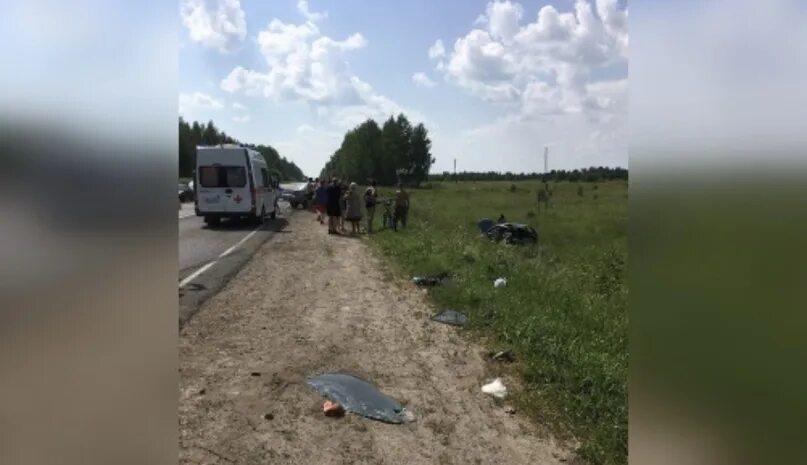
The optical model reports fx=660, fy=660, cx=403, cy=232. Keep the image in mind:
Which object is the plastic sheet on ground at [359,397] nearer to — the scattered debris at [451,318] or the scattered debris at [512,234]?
the scattered debris at [451,318]

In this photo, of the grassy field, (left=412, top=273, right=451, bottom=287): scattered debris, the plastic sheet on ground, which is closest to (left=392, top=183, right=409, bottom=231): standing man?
the grassy field

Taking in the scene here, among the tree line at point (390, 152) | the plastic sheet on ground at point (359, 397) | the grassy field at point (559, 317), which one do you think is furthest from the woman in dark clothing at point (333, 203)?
the tree line at point (390, 152)

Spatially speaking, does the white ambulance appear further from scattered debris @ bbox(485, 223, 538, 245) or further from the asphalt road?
scattered debris @ bbox(485, 223, 538, 245)

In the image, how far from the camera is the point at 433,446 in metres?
4.35

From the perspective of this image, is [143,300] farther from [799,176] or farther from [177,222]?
[799,176]

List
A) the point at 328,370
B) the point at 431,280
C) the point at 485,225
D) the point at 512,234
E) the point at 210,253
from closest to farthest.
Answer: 1. the point at 328,370
2. the point at 431,280
3. the point at 210,253
4. the point at 512,234
5. the point at 485,225

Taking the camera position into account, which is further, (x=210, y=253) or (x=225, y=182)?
(x=225, y=182)

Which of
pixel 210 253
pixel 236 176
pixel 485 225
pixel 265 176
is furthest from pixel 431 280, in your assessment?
pixel 265 176

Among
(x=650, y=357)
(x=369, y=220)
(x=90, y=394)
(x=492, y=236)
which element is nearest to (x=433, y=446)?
(x=650, y=357)

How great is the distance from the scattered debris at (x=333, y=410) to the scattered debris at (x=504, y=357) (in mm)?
1992

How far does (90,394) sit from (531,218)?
2809 centimetres

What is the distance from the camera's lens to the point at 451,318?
810cm

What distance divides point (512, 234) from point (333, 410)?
560 inches

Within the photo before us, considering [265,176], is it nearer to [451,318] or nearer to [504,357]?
[451,318]
